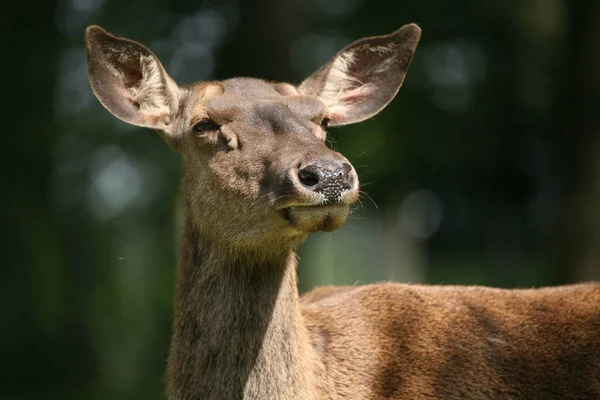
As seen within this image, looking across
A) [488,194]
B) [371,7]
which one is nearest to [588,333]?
[371,7]

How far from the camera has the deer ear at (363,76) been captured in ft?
20.8

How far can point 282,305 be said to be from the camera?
17.7ft

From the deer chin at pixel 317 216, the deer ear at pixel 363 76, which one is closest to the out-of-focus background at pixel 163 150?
the deer ear at pixel 363 76

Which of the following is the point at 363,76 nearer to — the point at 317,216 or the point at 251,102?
the point at 251,102

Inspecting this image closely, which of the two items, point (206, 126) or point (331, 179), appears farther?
point (206, 126)

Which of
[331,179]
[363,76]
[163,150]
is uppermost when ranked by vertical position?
[363,76]

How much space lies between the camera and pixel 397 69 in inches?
254

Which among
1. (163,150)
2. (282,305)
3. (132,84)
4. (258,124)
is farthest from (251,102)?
(163,150)

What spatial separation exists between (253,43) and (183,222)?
7.55 meters

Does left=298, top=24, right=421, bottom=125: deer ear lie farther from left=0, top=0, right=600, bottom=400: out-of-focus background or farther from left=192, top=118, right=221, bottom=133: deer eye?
left=0, top=0, right=600, bottom=400: out-of-focus background

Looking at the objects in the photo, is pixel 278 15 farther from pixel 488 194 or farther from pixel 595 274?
pixel 488 194

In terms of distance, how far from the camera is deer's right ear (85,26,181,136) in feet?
19.5

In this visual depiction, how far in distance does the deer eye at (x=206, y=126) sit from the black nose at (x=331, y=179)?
1.06m

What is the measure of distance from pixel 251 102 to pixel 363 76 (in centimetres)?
122
